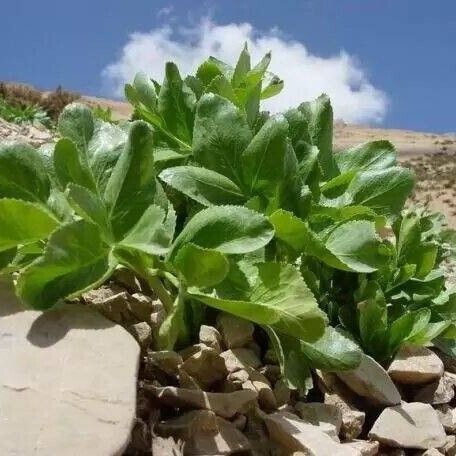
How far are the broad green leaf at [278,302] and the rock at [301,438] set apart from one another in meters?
0.16

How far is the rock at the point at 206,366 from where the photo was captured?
1.45 metres

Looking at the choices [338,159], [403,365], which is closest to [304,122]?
[338,159]

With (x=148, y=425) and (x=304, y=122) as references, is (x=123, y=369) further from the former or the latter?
(x=304, y=122)

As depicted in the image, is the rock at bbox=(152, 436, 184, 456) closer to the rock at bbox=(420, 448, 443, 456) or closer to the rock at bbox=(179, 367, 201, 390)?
the rock at bbox=(179, 367, 201, 390)

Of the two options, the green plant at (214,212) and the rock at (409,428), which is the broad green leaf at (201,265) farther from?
the rock at (409,428)

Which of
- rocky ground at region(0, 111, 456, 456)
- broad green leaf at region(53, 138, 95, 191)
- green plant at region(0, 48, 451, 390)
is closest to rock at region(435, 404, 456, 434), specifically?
rocky ground at region(0, 111, 456, 456)

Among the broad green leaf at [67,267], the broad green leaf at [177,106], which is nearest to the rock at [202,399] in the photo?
the broad green leaf at [67,267]

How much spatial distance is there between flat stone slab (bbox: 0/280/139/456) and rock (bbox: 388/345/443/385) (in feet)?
2.40

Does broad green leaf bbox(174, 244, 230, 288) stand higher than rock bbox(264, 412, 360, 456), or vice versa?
broad green leaf bbox(174, 244, 230, 288)

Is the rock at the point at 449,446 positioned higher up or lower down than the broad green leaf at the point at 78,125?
A: lower down

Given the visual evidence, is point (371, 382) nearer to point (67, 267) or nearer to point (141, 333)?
point (141, 333)

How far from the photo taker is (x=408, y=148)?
30969 millimetres

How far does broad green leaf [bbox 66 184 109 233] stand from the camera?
50.0 inches

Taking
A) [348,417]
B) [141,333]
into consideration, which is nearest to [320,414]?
[348,417]
